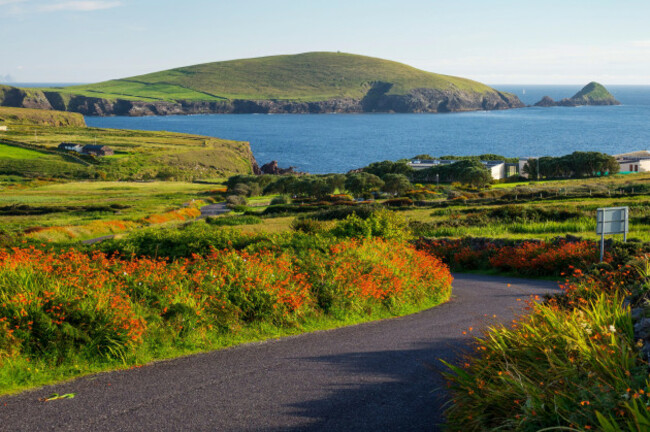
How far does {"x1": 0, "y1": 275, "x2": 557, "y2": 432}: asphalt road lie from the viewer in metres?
7.07

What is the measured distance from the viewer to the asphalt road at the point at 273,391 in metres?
7.07

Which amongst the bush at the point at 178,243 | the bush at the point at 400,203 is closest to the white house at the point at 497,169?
the bush at the point at 400,203

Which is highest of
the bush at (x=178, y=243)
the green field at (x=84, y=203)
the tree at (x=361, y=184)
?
the bush at (x=178, y=243)

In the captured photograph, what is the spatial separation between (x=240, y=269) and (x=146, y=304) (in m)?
2.29

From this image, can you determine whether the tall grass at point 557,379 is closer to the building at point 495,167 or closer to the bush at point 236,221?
the bush at point 236,221

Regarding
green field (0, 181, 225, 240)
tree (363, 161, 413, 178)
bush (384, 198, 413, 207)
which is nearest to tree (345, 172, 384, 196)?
green field (0, 181, 225, 240)

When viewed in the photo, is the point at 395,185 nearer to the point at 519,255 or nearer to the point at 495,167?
the point at 495,167

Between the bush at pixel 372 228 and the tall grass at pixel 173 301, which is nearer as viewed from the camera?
the tall grass at pixel 173 301

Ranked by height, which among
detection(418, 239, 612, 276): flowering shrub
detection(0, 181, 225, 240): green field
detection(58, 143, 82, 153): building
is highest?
detection(58, 143, 82, 153): building

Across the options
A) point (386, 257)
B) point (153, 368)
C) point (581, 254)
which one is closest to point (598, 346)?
point (153, 368)

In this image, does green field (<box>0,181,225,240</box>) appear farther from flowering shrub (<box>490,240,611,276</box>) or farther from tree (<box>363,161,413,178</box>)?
tree (<box>363,161,413,178</box>)

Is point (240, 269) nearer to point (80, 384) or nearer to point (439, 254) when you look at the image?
point (80, 384)

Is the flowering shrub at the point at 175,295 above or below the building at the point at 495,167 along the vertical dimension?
above

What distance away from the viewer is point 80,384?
27.2 ft
